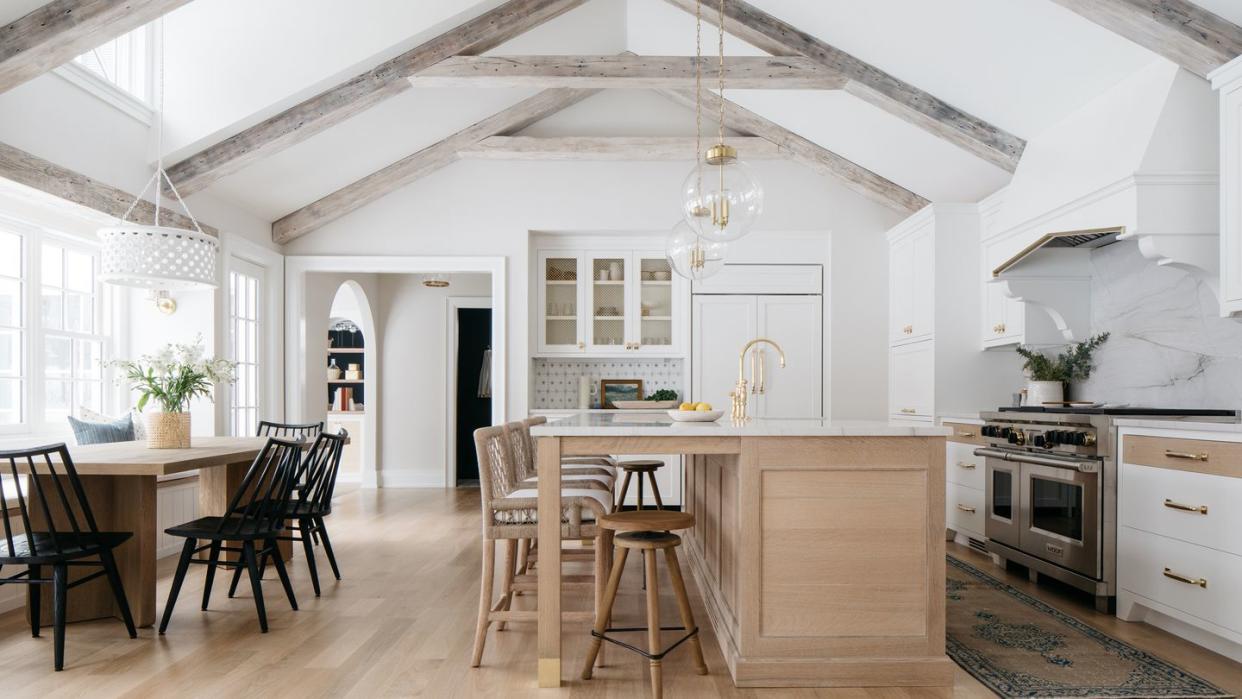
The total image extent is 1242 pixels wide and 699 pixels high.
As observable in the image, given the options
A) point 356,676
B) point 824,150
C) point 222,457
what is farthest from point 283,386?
point 824,150

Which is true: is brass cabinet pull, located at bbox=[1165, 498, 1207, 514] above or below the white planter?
below

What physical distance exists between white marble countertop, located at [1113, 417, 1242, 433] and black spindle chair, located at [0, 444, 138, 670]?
4252 mm

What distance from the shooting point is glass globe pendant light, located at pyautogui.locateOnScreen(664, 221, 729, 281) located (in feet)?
15.0

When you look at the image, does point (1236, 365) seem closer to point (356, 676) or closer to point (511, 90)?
point (356, 676)

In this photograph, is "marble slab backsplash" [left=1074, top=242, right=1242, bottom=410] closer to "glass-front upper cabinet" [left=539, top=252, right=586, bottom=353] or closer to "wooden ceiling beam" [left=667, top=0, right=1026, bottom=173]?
"wooden ceiling beam" [left=667, top=0, right=1026, bottom=173]

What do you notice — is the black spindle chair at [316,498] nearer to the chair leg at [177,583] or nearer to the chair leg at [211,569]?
the chair leg at [211,569]

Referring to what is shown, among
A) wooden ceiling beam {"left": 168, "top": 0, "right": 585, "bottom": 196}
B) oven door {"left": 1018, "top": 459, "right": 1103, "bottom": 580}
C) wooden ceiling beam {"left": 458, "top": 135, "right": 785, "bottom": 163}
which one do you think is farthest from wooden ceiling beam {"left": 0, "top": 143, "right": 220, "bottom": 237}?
oven door {"left": 1018, "top": 459, "right": 1103, "bottom": 580}

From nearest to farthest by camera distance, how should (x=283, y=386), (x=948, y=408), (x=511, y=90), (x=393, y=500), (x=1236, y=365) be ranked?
(x=1236, y=365) → (x=948, y=408) → (x=511, y=90) → (x=283, y=386) → (x=393, y=500)

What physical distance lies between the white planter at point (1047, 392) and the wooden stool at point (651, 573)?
301cm

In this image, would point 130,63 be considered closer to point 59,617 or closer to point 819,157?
point 59,617

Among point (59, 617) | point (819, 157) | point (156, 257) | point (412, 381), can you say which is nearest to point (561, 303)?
point (412, 381)

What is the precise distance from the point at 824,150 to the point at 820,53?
1578 mm

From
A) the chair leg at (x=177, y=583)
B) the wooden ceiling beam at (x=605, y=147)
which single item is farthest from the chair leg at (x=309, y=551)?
the wooden ceiling beam at (x=605, y=147)

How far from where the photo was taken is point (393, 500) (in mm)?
7527
